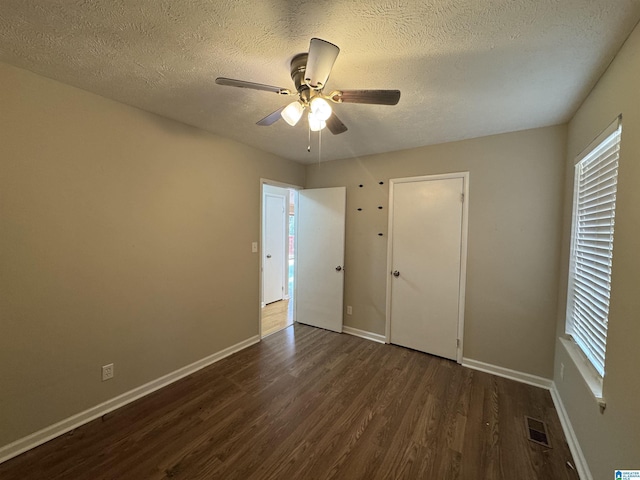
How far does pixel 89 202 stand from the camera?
1.91m

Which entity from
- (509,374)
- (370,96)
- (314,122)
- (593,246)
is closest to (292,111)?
(314,122)

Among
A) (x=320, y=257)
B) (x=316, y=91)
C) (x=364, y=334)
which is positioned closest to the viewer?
(x=316, y=91)

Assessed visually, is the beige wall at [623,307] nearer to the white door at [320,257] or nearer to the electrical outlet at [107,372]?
the white door at [320,257]

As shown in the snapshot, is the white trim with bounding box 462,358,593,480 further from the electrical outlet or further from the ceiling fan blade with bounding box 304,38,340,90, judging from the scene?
the electrical outlet

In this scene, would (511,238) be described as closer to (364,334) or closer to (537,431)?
(537,431)

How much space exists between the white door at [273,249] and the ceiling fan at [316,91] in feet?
11.0

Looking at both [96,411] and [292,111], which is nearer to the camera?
[292,111]

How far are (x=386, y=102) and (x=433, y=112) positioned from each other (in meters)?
0.98

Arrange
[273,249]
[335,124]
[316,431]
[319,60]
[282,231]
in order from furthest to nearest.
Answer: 1. [282,231]
2. [273,249]
3. [316,431]
4. [335,124]
5. [319,60]

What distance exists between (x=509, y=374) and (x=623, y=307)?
173 centimetres

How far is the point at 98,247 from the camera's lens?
1960 millimetres

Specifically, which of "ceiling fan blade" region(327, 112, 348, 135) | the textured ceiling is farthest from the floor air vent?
"ceiling fan blade" region(327, 112, 348, 135)

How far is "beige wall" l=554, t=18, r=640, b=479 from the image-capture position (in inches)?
44.6

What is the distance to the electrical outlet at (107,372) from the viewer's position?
2.02 metres
